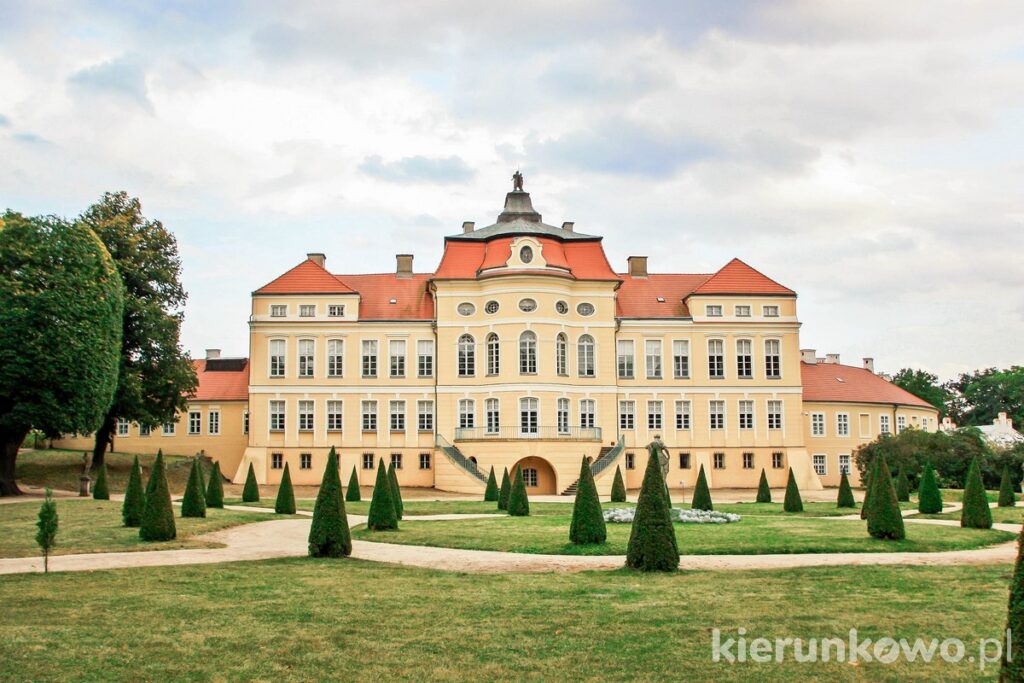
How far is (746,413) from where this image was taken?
159 ft

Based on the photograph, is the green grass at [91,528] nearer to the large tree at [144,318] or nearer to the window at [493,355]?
the large tree at [144,318]

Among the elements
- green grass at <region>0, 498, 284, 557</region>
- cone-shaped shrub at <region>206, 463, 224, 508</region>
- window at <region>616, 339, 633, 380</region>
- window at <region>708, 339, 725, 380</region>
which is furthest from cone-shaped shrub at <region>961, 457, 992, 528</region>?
window at <region>616, 339, 633, 380</region>

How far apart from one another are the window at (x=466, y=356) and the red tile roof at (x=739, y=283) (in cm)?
1198

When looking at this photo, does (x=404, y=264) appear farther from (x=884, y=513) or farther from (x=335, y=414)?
(x=884, y=513)

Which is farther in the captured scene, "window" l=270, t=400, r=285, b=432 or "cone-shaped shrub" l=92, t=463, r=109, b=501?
"window" l=270, t=400, r=285, b=432

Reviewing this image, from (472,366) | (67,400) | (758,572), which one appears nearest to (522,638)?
(758,572)

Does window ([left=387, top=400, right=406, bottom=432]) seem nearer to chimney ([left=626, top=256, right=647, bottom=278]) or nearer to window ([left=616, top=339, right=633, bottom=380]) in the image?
window ([left=616, top=339, right=633, bottom=380])

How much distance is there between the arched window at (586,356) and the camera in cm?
4716

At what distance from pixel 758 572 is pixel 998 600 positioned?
3788mm

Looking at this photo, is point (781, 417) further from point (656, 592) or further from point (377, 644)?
point (377, 644)

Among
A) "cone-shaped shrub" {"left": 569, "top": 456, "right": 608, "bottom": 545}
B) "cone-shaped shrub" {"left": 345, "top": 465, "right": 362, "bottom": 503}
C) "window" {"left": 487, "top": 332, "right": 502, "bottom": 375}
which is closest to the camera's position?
"cone-shaped shrub" {"left": 569, "top": 456, "right": 608, "bottom": 545}

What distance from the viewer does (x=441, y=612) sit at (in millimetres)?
12117

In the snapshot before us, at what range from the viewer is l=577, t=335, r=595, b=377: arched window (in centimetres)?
4716

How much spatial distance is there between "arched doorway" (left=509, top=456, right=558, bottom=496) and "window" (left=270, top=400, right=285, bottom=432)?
12.3 metres
